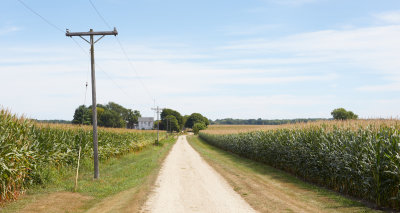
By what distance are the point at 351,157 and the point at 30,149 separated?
44.2 ft

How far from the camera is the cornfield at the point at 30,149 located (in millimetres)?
11008

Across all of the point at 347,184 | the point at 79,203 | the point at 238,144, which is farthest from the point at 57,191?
the point at 238,144

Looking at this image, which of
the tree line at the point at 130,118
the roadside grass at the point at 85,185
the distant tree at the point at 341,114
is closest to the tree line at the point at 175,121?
the tree line at the point at 130,118

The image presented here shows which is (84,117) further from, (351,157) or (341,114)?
(341,114)

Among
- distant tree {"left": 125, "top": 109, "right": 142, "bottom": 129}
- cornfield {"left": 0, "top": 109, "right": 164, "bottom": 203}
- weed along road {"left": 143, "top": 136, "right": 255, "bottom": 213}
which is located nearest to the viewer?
weed along road {"left": 143, "top": 136, "right": 255, "bottom": 213}

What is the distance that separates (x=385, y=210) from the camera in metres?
10.3

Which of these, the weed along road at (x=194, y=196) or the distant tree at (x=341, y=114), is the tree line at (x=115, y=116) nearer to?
the distant tree at (x=341, y=114)

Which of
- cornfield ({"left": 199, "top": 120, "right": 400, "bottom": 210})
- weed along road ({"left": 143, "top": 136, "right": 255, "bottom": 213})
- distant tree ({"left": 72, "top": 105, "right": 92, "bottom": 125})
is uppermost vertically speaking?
distant tree ({"left": 72, "top": 105, "right": 92, "bottom": 125})

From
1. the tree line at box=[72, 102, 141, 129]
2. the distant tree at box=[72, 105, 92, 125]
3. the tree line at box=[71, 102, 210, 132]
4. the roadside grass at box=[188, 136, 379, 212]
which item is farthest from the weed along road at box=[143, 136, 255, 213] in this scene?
the tree line at box=[71, 102, 210, 132]

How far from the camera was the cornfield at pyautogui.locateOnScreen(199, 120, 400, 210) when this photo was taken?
34.9 ft

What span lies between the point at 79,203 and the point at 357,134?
1139 centimetres

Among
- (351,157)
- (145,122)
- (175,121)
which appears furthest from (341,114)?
(145,122)

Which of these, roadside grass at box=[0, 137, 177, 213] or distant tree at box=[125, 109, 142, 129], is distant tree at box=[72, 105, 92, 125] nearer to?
roadside grass at box=[0, 137, 177, 213]

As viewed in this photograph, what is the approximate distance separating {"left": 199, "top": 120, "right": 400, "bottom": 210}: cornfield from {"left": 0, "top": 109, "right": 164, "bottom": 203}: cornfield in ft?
41.0
